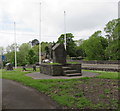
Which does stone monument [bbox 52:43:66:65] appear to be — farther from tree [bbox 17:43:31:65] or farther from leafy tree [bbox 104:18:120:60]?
tree [bbox 17:43:31:65]

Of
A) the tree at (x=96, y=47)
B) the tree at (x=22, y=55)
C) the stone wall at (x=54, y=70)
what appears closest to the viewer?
the stone wall at (x=54, y=70)

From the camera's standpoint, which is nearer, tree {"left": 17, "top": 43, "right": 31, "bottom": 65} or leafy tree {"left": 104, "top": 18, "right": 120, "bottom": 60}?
leafy tree {"left": 104, "top": 18, "right": 120, "bottom": 60}

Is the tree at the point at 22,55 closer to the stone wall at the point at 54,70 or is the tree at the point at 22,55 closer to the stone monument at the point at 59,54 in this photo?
the stone monument at the point at 59,54

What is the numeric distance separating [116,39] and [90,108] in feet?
93.4

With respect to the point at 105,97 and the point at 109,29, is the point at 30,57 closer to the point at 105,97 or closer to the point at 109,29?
the point at 109,29

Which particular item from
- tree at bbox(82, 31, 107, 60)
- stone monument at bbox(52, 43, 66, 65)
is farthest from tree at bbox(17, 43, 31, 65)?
stone monument at bbox(52, 43, 66, 65)

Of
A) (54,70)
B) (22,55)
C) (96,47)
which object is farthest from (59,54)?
(22,55)

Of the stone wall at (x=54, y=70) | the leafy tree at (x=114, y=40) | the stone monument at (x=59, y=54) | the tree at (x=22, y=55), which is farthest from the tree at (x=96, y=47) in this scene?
the stone wall at (x=54, y=70)

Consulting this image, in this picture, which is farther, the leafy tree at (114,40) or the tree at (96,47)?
the tree at (96,47)

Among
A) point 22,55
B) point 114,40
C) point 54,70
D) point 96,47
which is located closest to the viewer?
point 54,70

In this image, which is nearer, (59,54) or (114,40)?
(59,54)

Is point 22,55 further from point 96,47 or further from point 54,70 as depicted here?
point 54,70

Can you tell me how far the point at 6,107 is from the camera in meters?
4.88

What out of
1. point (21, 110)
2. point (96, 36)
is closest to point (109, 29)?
point (96, 36)
